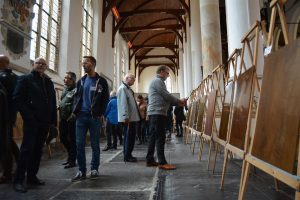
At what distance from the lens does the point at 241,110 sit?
219 centimetres

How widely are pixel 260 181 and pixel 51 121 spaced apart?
6.95 ft

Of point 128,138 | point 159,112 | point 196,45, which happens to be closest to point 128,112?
point 128,138

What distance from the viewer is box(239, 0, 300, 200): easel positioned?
1.21 meters

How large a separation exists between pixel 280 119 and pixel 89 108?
82.6 inches

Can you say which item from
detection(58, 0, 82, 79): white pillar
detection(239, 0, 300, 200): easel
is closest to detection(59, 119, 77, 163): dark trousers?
detection(239, 0, 300, 200): easel

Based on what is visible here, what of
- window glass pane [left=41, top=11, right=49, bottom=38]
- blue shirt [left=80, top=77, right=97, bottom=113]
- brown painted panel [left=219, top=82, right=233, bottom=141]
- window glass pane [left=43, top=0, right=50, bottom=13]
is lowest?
brown painted panel [left=219, top=82, right=233, bottom=141]

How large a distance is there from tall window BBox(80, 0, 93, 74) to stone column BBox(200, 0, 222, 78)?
4897mm

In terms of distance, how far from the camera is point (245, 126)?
2.06m

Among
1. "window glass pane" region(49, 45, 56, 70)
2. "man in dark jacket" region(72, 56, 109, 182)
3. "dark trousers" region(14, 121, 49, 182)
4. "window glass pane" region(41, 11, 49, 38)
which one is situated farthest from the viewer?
"window glass pane" region(49, 45, 56, 70)

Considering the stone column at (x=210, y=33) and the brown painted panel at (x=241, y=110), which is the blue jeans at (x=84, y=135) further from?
the stone column at (x=210, y=33)

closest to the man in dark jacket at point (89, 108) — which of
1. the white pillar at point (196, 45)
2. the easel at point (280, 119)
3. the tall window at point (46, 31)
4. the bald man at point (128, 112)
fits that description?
the bald man at point (128, 112)

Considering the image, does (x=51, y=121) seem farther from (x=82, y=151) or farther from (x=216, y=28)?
(x=216, y=28)

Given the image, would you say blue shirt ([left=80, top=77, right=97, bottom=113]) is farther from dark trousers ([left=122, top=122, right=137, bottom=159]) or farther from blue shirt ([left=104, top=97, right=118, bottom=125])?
blue shirt ([left=104, top=97, right=118, bottom=125])

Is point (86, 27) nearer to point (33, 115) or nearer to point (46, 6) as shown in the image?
point (46, 6)
